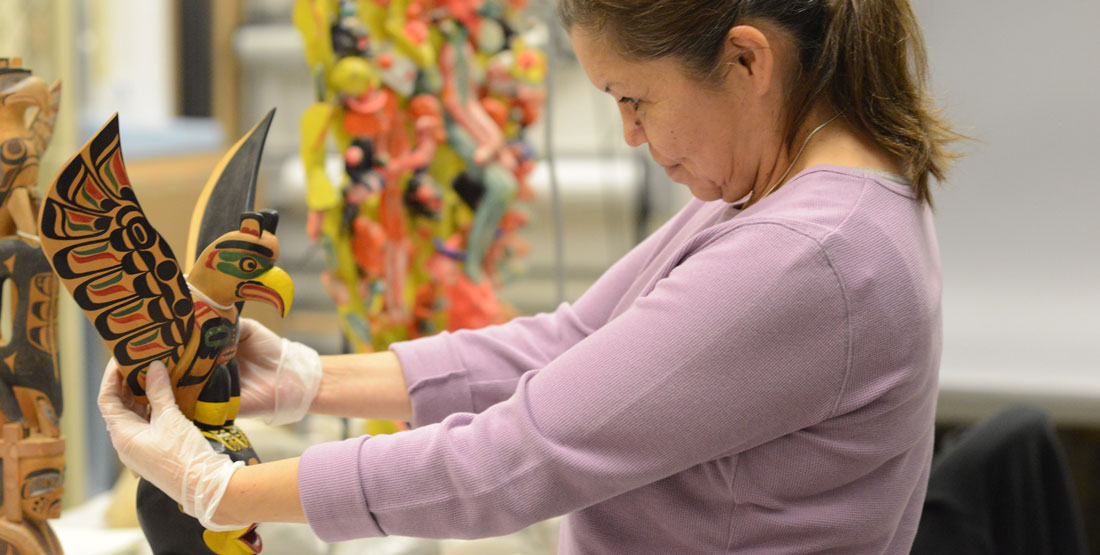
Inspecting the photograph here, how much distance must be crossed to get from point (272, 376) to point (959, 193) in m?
2.47

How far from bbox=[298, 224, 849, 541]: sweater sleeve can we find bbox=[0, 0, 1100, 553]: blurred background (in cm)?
140

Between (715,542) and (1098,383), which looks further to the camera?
(1098,383)

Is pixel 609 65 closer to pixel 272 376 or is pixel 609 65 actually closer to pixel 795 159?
pixel 795 159

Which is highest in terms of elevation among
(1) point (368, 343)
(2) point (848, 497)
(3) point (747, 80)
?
(3) point (747, 80)

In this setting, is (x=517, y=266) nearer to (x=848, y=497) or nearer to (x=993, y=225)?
(x=848, y=497)

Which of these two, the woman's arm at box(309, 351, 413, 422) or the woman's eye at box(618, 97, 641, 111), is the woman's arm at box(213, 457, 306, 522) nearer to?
the woman's arm at box(309, 351, 413, 422)

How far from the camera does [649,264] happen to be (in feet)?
3.43

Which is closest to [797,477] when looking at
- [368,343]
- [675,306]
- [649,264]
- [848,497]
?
[848,497]

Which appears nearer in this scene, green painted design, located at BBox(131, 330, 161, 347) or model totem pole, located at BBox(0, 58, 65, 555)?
green painted design, located at BBox(131, 330, 161, 347)

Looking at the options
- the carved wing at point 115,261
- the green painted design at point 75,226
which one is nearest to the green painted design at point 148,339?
the carved wing at point 115,261

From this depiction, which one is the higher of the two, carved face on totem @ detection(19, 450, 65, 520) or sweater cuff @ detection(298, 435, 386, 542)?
sweater cuff @ detection(298, 435, 386, 542)

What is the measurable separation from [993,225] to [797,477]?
2407 mm

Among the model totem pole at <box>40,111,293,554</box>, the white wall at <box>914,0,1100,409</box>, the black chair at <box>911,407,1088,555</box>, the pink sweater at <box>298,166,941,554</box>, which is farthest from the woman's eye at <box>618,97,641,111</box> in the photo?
the white wall at <box>914,0,1100,409</box>

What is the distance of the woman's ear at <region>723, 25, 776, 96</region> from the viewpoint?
79 centimetres
